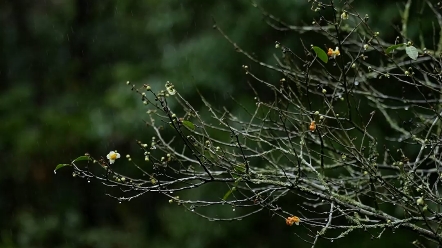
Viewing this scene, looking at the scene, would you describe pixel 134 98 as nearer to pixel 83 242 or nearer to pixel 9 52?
pixel 83 242

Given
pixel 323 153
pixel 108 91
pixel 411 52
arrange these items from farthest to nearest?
pixel 108 91
pixel 323 153
pixel 411 52

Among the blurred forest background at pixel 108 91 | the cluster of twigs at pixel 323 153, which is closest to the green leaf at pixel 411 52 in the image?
the cluster of twigs at pixel 323 153

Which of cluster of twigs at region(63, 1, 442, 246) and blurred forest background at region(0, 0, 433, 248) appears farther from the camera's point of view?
blurred forest background at region(0, 0, 433, 248)

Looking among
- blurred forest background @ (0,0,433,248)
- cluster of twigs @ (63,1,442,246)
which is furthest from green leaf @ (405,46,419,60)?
blurred forest background @ (0,0,433,248)

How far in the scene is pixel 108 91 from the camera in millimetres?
7891

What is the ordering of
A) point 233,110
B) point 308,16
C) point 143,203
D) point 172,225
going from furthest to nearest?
1. point 143,203
2. point 172,225
3. point 233,110
4. point 308,16

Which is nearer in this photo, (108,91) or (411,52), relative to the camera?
(411,52)

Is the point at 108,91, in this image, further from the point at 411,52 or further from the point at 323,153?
the point at 411,52

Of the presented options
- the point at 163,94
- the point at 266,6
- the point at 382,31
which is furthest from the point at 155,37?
the point at 163,94

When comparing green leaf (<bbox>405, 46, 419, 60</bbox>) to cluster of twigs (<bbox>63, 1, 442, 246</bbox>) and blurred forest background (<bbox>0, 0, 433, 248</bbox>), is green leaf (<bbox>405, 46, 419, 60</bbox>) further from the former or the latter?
blurred forest background (<bbox>0, 0, 433, 248</bbox>)

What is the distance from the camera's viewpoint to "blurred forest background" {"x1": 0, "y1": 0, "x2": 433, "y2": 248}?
6.10 m

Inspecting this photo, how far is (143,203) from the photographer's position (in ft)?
33.1

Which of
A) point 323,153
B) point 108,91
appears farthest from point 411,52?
point 108,91

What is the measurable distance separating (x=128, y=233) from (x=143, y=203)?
92 cm
